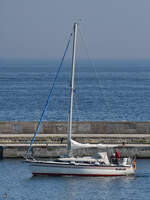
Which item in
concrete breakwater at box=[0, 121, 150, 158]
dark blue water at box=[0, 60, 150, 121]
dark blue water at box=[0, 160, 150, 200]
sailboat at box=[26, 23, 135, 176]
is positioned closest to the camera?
dark blue water at box=[0, 160, 150, 200]

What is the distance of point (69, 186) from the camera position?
35.3 metres

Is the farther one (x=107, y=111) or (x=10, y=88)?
(x=10, y=88)

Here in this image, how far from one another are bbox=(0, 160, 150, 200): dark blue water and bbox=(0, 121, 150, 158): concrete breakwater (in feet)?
6.01

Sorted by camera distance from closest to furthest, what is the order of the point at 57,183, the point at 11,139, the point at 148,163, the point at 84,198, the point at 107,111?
the point at 84,198 < the point at 57,183 < the point at 148,163 < the point at 11,139 < the point at 107,111

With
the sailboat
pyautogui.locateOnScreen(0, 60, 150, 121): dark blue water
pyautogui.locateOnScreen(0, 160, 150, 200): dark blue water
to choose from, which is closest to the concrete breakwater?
pyautogui.locateOnScreen(0, 160, 150, 200): dark blue water

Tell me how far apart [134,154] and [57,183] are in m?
6.50

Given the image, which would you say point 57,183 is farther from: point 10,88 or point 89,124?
point 10,88

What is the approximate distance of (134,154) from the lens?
1601 inches

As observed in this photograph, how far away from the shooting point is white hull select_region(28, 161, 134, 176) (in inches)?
1449

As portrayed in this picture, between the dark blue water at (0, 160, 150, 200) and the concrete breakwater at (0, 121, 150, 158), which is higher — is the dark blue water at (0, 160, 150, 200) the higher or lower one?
the lower one

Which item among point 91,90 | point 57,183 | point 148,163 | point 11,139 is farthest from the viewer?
point 91,90

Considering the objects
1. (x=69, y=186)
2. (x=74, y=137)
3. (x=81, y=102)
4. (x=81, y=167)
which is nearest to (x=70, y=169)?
(x=81, y=167)

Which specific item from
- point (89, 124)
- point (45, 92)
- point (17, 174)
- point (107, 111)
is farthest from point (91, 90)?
point (17, 174)

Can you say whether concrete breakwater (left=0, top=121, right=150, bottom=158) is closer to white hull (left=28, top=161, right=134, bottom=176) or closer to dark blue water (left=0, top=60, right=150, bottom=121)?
white hull (left=28, top=161, right=134, bottom=176)
